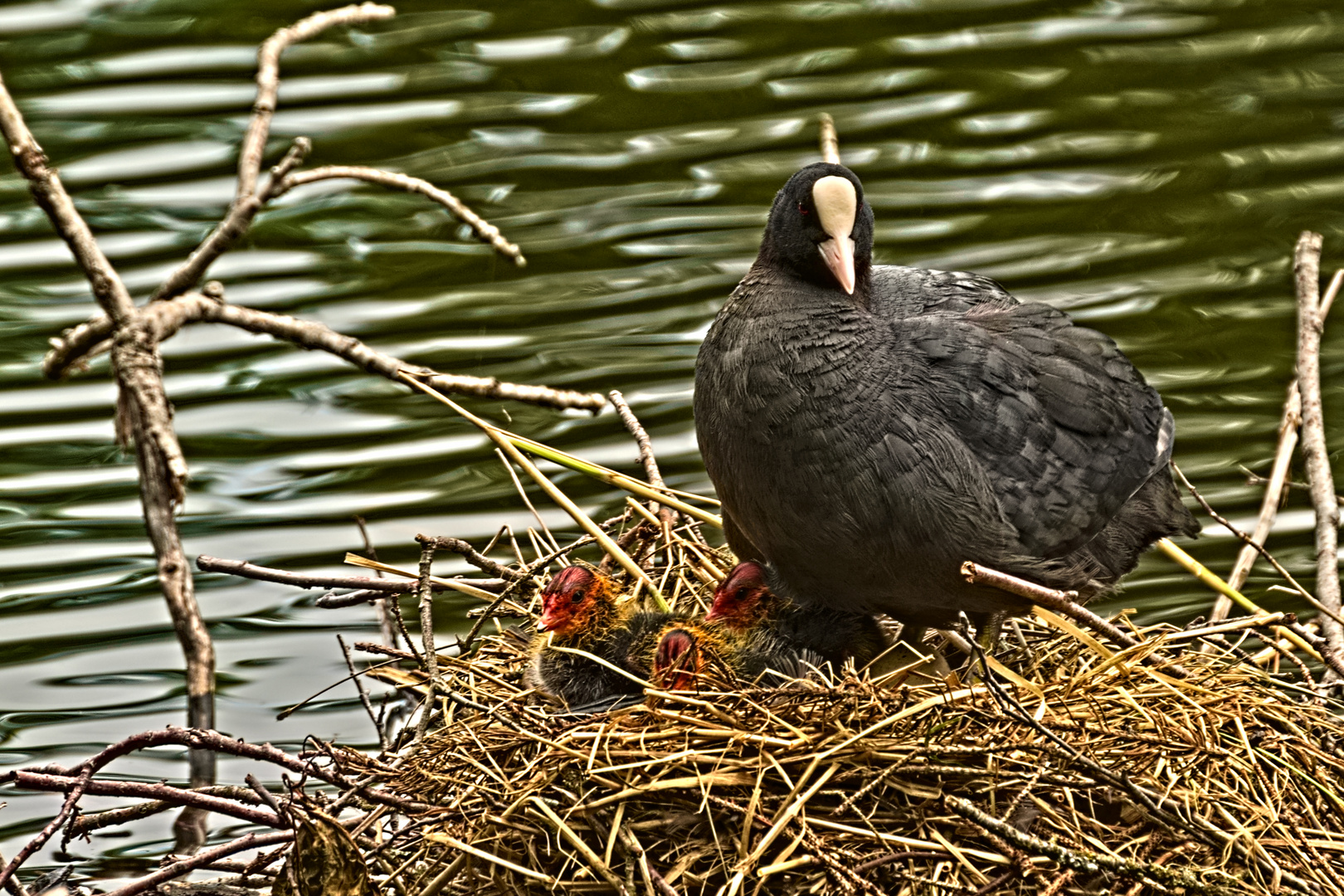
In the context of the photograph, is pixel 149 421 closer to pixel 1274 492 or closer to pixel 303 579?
pixel 303 579

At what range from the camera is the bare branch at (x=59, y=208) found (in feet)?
13.6

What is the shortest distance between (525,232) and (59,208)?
10.8 ft

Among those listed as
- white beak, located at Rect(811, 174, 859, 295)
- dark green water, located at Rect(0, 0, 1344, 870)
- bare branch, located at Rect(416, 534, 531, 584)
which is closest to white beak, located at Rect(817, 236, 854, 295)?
white beak, located at Rect(811, 174, 859, 295)

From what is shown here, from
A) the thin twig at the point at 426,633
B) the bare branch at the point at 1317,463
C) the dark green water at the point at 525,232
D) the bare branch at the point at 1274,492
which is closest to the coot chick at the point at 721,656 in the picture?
the thin twig at the point at 426,633

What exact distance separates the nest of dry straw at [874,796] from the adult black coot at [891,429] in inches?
13.6

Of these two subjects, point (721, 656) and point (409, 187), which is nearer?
point (721, 656)

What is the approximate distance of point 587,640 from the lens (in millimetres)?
3979

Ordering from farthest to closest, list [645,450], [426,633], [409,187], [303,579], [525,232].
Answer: [525,232], [645,450], [409,187], [303,579], [426,633]

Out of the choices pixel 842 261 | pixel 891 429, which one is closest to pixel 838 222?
pixel 842 261

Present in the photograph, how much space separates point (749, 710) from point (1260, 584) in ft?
8.71

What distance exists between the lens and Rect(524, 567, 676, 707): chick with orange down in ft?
12.8

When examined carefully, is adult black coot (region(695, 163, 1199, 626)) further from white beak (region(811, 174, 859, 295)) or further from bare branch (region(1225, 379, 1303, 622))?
bare branch (region(1225, 379, 1303, 622))

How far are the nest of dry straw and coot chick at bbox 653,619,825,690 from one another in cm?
8

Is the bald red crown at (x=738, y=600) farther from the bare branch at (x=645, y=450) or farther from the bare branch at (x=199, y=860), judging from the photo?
the bare branch at (x=199, y=860)
